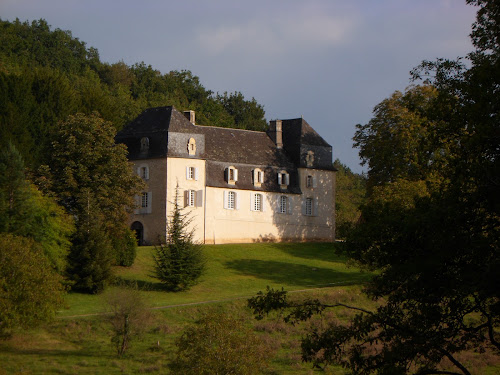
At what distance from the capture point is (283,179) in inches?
2437

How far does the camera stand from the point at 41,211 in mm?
43594

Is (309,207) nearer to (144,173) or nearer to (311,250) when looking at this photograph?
(311,250)

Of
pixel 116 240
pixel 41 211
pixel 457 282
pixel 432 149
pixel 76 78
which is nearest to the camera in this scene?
pixel 457 282

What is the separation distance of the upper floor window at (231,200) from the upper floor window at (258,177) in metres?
2.07

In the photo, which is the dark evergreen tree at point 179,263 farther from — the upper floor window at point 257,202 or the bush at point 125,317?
the upper floor window at point 257,202

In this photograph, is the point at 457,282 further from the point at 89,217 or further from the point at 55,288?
the point at 89,217

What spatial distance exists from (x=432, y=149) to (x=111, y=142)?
113 ft

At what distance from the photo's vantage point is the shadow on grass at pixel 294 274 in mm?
48281

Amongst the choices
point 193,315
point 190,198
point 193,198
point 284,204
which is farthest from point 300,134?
point 193,315

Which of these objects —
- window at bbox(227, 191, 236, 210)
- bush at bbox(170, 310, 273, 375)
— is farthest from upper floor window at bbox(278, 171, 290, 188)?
bush at bbox(170, 310, 273, 375)

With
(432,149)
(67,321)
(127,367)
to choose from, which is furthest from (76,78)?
(432,149)

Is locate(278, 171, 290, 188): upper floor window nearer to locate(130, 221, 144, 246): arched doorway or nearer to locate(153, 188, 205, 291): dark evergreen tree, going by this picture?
locate(130, 221, 144, 246): arched doorway

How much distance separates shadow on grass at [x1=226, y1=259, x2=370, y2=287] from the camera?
48.3 metres

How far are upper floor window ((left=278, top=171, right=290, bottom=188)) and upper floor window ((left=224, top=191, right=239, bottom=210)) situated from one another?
13.8 feet
